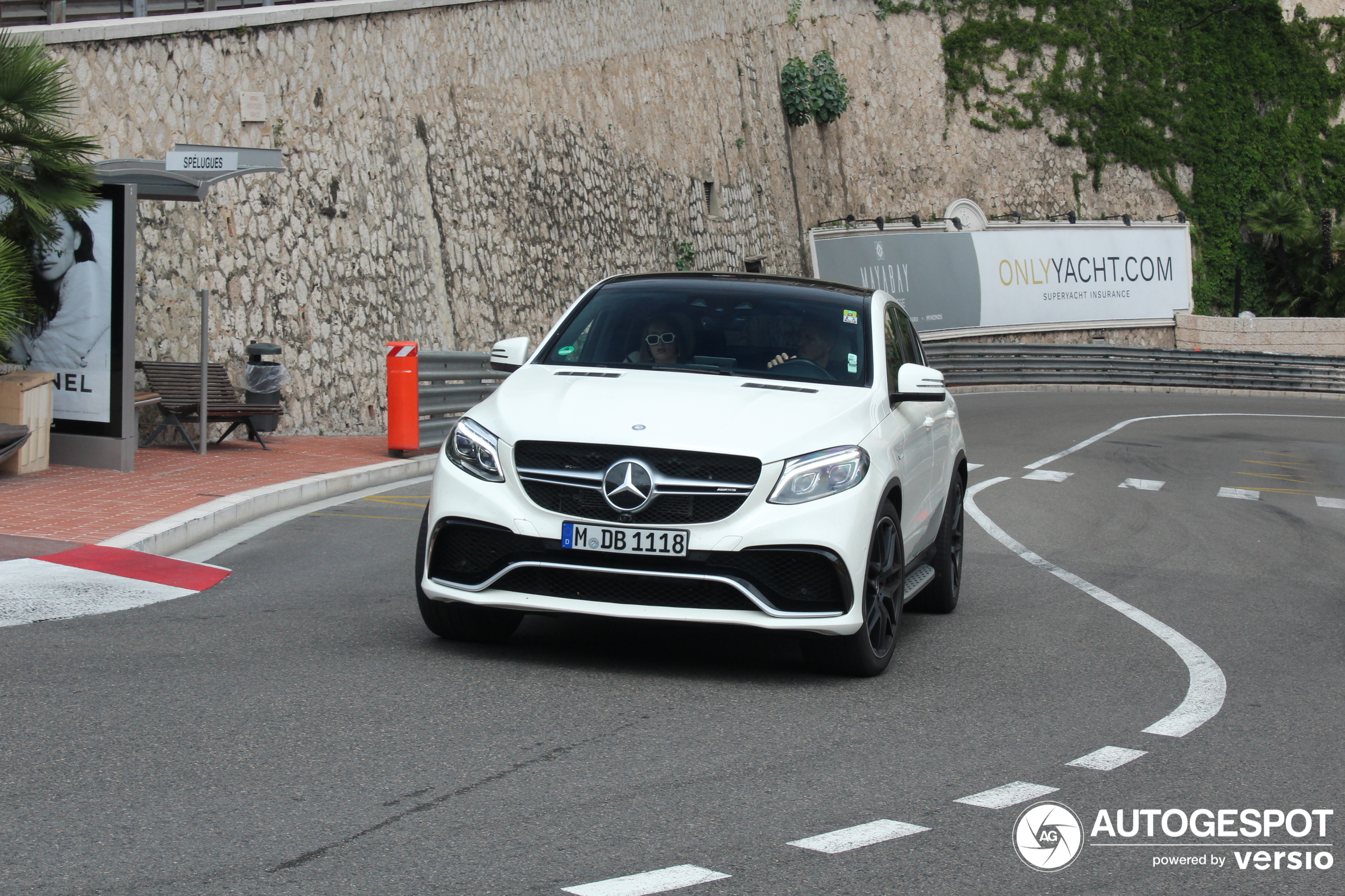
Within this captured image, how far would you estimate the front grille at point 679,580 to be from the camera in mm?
5660

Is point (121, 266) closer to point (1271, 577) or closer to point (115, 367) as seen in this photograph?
point (115, 367)

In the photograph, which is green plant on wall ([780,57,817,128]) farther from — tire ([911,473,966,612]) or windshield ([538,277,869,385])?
windshield ([538,277,869,385])

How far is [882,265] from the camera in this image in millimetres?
37000

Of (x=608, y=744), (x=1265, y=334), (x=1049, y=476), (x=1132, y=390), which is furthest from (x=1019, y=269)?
(x=608, y=744)

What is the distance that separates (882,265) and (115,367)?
1062 inches

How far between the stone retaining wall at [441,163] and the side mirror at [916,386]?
447 inches

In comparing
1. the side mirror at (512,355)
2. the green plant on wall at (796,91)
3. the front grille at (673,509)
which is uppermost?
the green plant on wall at (796,91)

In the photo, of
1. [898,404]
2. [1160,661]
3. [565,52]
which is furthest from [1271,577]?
[565,52]

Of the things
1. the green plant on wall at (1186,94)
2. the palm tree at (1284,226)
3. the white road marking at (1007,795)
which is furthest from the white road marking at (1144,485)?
the palm tree at (1284,226)

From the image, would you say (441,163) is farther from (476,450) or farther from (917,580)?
(476,450)

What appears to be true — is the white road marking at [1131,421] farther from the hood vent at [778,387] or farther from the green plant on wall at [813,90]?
the hood vent at [778,387]

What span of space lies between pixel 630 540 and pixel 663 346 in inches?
60.9

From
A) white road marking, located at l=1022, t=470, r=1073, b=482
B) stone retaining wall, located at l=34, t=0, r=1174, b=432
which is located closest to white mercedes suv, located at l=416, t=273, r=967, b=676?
white road marking, located at l=1022, t=470, r=1073, b=482

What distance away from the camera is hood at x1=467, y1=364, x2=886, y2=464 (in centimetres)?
576
